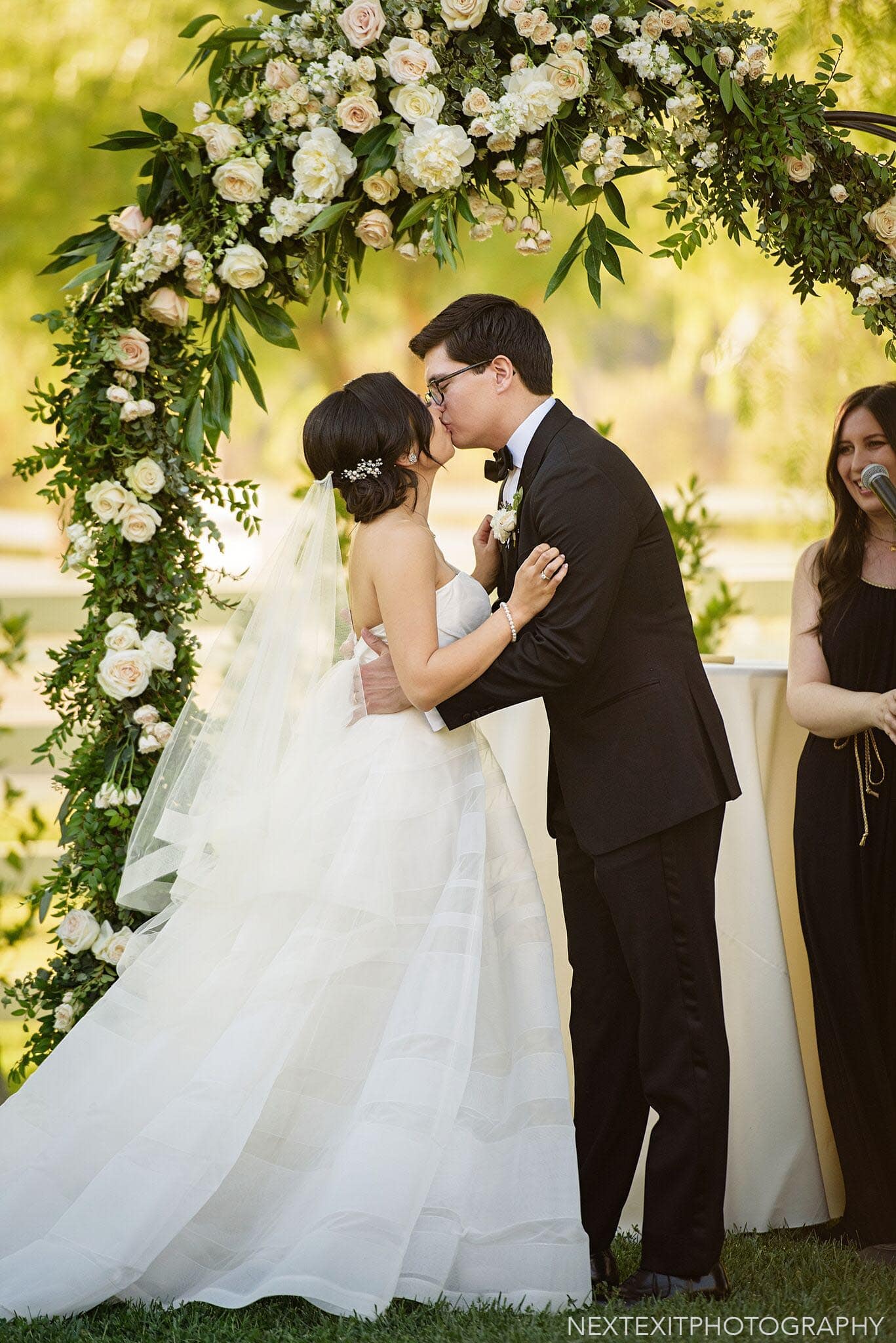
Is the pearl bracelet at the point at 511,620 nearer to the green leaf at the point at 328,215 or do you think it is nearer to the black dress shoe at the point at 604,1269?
the green leaf at the point at 328,215

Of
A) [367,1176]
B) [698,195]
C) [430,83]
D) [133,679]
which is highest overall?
[430,83]

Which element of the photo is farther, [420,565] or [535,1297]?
[420,565]

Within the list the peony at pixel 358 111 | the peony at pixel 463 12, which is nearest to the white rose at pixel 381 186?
the peony at pixel 358 111

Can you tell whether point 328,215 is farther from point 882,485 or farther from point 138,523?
point 882,485

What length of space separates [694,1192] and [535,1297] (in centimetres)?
39

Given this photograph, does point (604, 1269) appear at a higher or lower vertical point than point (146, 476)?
lower

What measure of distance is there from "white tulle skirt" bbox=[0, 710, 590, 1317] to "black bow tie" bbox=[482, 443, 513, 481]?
593 mm

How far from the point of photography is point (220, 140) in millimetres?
2951

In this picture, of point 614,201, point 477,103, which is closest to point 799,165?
point 614,201

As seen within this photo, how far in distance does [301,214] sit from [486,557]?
940 mm

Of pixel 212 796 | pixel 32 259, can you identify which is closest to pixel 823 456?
pixel 32 259

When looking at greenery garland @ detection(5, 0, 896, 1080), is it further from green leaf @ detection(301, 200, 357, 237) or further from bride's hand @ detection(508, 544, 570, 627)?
bride's hand @ detection(508, 544, 570, 627)

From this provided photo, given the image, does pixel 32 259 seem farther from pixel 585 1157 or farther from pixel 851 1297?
pixel 851 1297

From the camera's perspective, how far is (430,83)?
288cm
